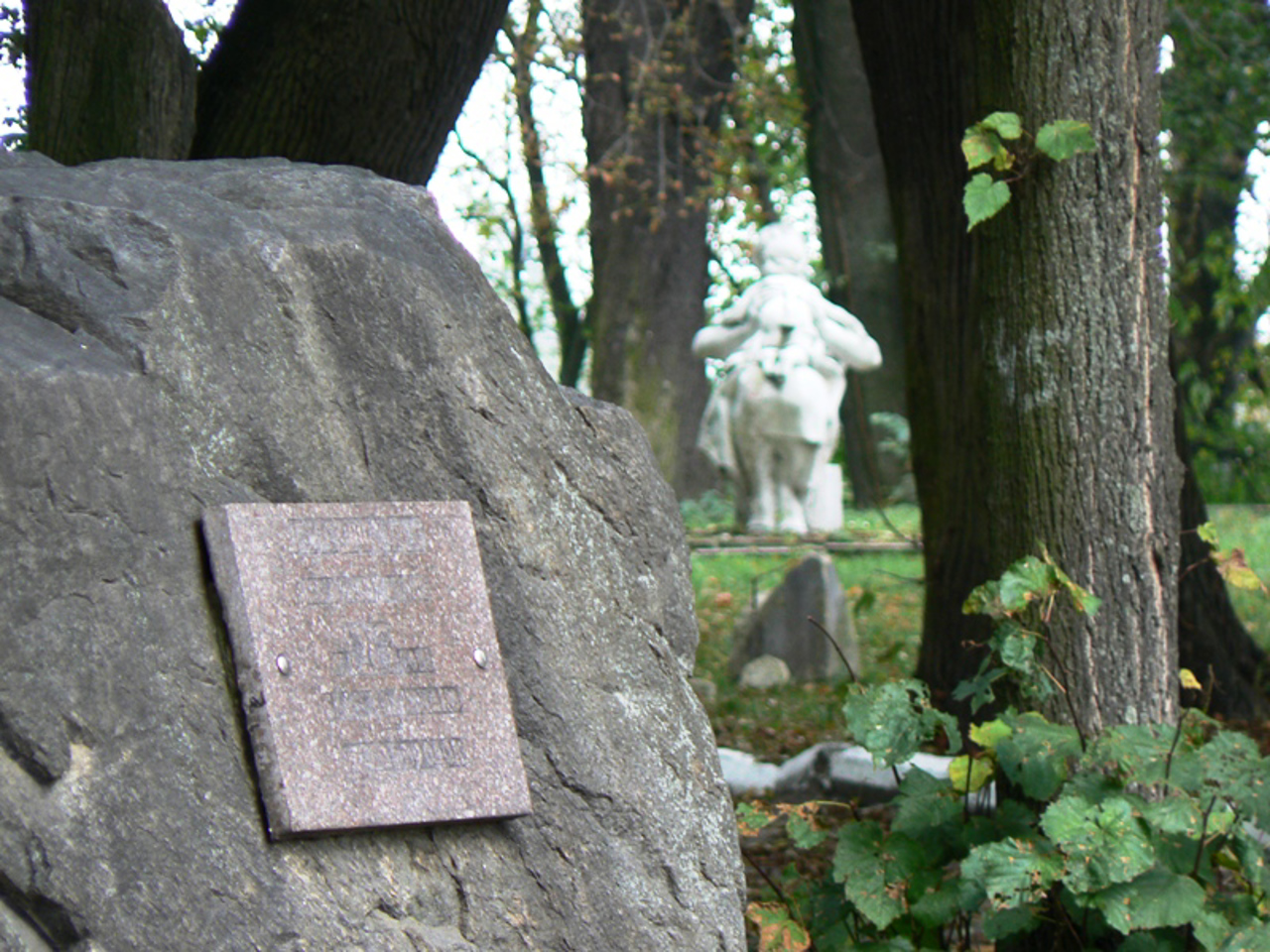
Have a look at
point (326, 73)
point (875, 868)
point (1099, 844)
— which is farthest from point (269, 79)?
point (1099, 844)

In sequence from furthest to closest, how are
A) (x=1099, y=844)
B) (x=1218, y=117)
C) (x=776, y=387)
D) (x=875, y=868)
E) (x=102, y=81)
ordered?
1. (x=776, y=387)
2. (x=1218, y=117)
3. (x=102, y=81)
4. (x=875, y=868)
5. (x=1099, y=844)

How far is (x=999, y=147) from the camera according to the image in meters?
4.13

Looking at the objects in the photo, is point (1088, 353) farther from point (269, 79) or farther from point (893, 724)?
point (269, 79)

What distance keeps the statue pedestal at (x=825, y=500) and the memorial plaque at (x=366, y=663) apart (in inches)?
478

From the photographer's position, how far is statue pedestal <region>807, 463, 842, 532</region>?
1534 centimetres

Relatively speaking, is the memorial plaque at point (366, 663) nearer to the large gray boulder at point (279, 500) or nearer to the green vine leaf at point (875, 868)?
the large gray boulder at point (279, 500)

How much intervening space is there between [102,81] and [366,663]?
9.82ft

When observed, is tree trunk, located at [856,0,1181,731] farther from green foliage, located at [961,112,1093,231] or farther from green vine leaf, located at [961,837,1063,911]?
green vine leaf, located at [961,837,1063,911]

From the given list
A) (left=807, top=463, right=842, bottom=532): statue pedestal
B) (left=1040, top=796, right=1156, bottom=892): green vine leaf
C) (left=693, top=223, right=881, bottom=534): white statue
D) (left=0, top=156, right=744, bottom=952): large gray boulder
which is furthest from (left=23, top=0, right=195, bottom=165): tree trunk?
(left=807, top=463, right=842, bottom=532): statue pedestal

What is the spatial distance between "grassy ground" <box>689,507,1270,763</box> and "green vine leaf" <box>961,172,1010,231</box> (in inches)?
66.8

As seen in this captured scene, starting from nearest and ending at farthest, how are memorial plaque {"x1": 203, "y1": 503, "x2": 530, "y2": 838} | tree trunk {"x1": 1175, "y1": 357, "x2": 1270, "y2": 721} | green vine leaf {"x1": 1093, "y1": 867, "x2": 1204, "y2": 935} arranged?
memorial plaque {"x1": 203, "y1": 503, "x2": 530, "y2": 838}
green vine leaf {"x1": 1093, "y1": 867, "x2": 1204, "y2": 935}
tree trunk {"x1": 1175, "y1": 357, "x2": 1270, "y2": 721}

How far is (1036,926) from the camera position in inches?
150

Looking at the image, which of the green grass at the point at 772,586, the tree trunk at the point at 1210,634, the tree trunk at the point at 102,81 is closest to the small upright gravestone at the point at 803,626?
the green grass at the point at 772,586

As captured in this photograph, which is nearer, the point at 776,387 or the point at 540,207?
the point at 776,387
